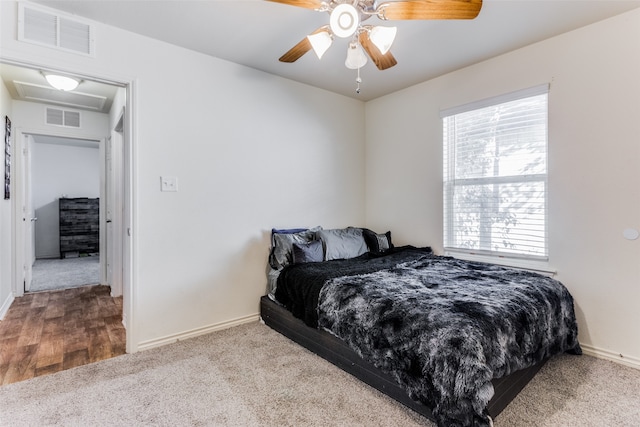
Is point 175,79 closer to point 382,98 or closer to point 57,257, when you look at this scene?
point 382,98

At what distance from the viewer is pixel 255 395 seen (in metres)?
1.88

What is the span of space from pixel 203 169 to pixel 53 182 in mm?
5841

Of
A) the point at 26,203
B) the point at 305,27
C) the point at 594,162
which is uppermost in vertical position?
the point at 305,27

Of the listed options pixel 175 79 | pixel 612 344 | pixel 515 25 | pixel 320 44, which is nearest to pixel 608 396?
pixel 612 344

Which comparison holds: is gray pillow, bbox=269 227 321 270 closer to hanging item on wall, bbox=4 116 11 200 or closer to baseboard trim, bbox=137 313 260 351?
baseboard trim, bbox=137 313 260 351

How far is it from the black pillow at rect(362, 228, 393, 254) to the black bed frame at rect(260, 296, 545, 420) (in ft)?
4.04

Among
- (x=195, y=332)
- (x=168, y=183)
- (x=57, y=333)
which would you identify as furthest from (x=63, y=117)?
(x=195, y=332)

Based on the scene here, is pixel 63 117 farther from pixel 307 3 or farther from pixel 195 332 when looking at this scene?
pixel 307 3

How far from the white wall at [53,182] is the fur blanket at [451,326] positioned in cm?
694

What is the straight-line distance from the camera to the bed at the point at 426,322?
4.82 feet

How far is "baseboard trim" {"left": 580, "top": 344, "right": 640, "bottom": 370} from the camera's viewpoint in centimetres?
221

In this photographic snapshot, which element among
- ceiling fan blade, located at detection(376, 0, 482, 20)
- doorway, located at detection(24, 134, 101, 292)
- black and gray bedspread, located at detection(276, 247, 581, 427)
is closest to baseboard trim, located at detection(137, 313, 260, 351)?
black and gray bedspread, located at detection(276, 247, 581, 427)

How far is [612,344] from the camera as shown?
2.31 m

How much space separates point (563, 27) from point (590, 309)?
7.06 ft
